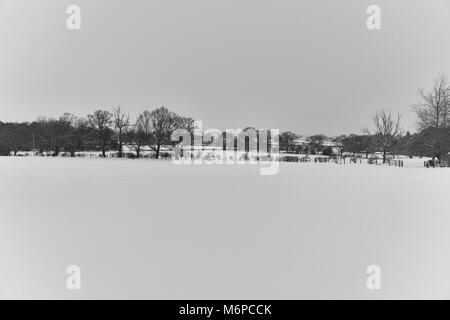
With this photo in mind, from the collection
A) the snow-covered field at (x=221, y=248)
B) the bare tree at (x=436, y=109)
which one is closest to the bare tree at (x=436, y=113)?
the bare tree at (x=436, y=109)

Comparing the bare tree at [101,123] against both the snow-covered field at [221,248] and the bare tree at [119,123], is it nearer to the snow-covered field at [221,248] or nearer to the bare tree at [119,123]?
the bare tree at [119,123]

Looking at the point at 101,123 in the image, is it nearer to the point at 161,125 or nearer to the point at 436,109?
the point at 161,125

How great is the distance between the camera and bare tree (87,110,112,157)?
54500mm

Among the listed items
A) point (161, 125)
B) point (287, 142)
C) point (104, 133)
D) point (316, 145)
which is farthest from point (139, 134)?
point (316, 145)

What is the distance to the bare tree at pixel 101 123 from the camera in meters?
54.5

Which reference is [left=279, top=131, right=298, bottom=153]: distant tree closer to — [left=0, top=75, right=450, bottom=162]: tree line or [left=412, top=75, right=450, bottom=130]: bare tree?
[left=0, top=75, right=450, bottom=162]: tree line

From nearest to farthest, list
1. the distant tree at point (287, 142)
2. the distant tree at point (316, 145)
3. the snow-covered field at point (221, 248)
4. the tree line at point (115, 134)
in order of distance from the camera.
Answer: the snow-covered field at point (221, 248) < the tree line at point (115, 134) < the distant tree at point (287, 142) < the distant tree at point (316, 145)

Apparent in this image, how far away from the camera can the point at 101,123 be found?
5569cm

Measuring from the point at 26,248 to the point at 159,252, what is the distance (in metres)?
2.43

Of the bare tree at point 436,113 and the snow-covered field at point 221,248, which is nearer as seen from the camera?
the snow-covered field at point 221,248

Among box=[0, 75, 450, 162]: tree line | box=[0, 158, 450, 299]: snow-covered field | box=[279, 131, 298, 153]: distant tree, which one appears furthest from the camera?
box=[279, 131, 298, 153]: distant tree

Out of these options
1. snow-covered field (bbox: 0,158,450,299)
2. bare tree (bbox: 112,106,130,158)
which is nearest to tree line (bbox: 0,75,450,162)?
bare tree (bbox: 112,106,130,158)
